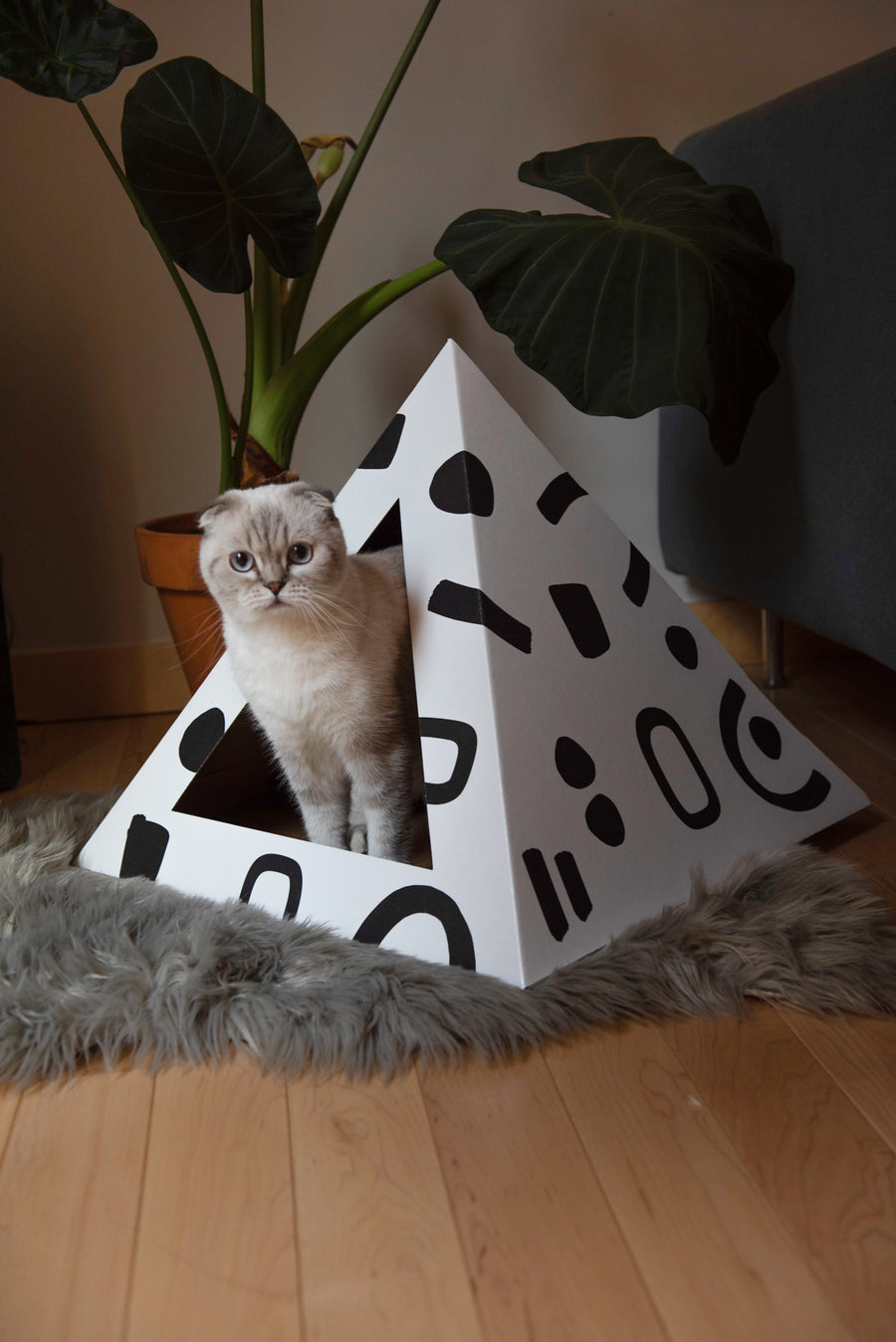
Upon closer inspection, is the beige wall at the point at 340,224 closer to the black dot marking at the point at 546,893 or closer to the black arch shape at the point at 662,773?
the black arch shape at the point at 662,773

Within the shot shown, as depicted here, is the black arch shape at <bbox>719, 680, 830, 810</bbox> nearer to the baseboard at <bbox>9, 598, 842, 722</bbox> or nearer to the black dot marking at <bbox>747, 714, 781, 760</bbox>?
the black dot marking at <bbox>747, 714, 781, 760</bbox>

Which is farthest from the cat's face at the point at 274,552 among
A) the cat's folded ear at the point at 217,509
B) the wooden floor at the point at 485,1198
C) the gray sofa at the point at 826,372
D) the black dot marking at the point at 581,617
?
the gray sofa at the point at 826,372

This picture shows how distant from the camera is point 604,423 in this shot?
76.9 inches

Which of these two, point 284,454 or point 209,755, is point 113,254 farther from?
point 209,755

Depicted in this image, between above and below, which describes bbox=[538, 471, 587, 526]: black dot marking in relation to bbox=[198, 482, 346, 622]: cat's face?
above

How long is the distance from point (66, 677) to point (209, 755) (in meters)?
0.88

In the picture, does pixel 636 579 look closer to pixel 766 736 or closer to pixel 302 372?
pixel 766 736

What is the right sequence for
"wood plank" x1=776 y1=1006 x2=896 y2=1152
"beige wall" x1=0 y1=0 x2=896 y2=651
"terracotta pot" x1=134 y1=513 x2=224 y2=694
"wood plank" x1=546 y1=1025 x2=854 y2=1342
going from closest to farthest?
"wood plank" x1=546 y1=1025 x2=854 y2=1342, "wood plank" x1=776 y1=1006 x2=896 y2=1152, "terracotta pot" x1=134 y1=513 x2=224 y2=694, "beige wall" x1=0 y1=0 x2=896 y2=651

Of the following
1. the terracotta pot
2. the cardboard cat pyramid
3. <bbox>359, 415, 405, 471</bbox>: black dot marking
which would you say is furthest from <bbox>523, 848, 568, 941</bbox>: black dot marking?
the terracotta pot

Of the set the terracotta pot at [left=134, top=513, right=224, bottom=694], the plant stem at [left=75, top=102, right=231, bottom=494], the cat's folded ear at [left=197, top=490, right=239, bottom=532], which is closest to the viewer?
the cat's folded ear at [left=197, top=490, right=239, bottom=532]

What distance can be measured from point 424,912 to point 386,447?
49cm

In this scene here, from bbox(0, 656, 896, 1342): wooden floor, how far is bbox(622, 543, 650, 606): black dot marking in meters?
0.44

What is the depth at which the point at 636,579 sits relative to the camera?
1.12 meters

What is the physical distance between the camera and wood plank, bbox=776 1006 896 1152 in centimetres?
80
